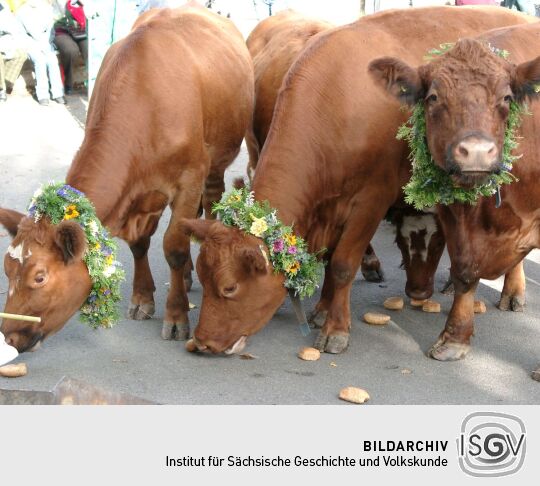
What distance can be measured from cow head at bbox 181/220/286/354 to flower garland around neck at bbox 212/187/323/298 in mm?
51

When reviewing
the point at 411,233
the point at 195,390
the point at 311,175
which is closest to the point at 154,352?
the point at 195,390

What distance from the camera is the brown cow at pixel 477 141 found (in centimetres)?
491

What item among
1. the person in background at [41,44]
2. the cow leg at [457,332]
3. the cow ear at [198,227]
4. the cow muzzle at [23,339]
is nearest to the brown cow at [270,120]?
the cow ear at [198,227]

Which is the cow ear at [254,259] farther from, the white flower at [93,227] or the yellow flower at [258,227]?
the white flower at [93,227]

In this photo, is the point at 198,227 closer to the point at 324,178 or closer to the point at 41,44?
the point at 324,178

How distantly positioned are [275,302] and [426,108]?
1495 millimetres

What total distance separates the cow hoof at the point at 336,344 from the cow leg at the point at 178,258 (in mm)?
1003

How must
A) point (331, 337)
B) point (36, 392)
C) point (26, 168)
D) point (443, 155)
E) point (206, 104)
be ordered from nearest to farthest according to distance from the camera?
point (443, 155) < point (36, 392) < point (331, 337) < point (206, 104) < point (26, 168)

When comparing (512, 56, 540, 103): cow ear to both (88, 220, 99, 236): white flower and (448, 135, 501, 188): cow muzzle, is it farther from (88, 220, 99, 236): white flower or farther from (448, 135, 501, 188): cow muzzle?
(88, 220, 99, 236): white flower

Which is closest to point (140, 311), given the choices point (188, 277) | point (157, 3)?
point (188, 277)

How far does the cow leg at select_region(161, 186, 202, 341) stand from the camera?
632 cm

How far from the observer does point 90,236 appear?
546cm

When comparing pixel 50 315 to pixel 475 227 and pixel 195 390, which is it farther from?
pixel 475 227

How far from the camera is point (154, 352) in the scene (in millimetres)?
6191
